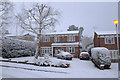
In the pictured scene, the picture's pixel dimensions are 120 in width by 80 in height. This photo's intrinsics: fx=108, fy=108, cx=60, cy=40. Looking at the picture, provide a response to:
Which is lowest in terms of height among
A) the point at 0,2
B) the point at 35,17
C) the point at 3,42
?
the point at 3,42

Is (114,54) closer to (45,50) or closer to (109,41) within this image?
(109,41)

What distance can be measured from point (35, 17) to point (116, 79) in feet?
43.8

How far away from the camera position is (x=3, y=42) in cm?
1677

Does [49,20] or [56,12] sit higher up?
[56,12]

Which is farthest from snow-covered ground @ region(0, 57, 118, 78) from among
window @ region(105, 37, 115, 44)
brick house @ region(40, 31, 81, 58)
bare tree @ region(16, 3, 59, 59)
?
brick house @ region(40, 31, 81, 58)

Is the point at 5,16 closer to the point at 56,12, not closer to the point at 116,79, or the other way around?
the point at 56,12

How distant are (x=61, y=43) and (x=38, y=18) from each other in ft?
38.8

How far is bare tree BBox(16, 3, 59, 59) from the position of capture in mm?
16109

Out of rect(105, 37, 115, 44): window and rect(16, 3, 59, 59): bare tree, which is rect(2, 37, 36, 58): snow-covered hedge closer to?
rect(16, 3, 59, 59): bare tree

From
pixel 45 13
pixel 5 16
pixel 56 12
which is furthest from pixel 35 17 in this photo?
pixel 5 16

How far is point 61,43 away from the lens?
27.1 meters

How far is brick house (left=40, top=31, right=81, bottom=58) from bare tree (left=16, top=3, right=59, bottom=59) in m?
8.82

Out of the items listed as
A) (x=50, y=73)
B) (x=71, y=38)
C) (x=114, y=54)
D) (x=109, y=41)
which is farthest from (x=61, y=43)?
(x=50, y=73)

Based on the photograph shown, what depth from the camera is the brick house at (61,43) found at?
25641 mm
